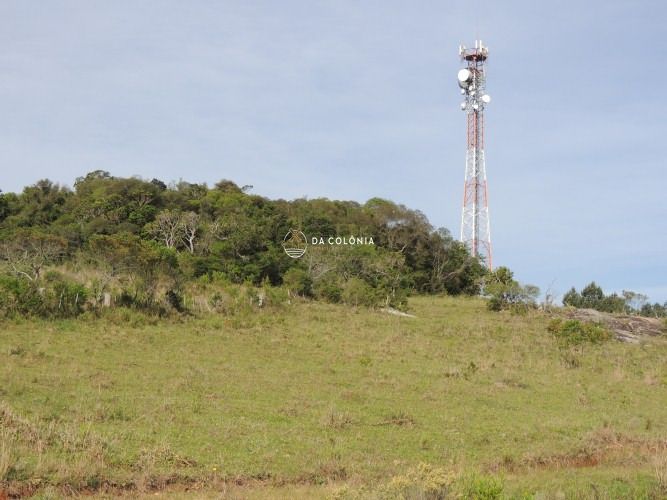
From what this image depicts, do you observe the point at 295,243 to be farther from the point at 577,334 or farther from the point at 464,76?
the point at 577,334

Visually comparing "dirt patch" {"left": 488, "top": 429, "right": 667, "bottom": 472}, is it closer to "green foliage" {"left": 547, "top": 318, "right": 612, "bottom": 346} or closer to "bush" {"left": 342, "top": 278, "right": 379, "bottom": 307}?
"green foliage" {"left": 547, "top": 318, "right": 612, "bottom": 346}

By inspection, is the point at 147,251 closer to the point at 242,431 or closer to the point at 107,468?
the point at 242,431

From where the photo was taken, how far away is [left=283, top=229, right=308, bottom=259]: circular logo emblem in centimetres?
4789

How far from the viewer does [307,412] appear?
14453mm

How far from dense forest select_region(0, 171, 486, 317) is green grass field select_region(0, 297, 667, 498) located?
10.3 feet

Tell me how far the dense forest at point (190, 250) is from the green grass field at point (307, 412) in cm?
313

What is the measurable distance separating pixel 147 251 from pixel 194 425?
1835 cm

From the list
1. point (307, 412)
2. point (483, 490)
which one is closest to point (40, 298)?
point (307, 412)

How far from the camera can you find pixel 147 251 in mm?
29703

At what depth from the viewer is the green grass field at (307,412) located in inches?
388

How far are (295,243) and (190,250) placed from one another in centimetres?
789

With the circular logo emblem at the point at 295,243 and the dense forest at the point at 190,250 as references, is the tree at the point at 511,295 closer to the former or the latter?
the dense forest at the point at 190,250

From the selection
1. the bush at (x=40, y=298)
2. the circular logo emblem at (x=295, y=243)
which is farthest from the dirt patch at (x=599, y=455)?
the circular logo emblem at (x=295, y=243)

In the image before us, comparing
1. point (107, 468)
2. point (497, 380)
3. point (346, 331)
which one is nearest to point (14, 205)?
point (346, 331)
